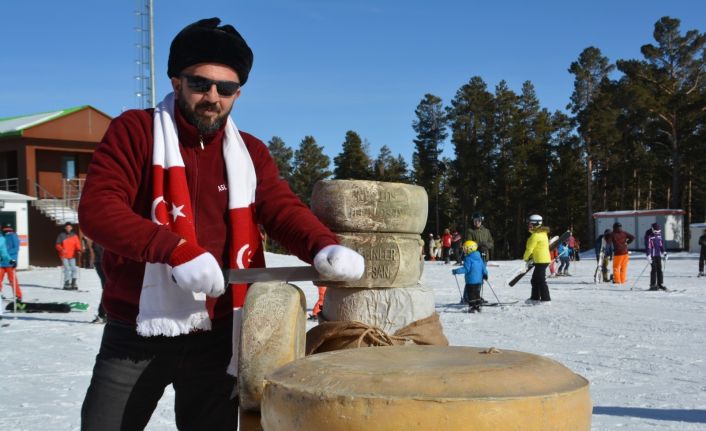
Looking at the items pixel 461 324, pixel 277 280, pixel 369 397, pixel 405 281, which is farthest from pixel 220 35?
pixel 461 324

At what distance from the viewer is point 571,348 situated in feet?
25.8

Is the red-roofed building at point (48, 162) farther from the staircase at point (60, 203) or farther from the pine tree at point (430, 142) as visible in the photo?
the pine tree at point (430, 142)

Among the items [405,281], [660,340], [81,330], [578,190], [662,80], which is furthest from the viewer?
[578,190]

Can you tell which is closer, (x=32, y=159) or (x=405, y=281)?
(x=405, y=281)

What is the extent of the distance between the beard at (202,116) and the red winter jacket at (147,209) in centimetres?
2

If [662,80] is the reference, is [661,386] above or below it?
below

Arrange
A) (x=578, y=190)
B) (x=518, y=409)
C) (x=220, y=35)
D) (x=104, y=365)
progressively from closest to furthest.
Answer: (x=518, y=409) < (x=104, y=365) < (x=220, y=35) < (x=578, y=190)

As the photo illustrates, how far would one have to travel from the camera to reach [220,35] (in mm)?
2332

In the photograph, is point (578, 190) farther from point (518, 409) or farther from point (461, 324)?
point (518, 409)

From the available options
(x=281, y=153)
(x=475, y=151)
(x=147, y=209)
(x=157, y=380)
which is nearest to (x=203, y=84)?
(x=147, y=209)

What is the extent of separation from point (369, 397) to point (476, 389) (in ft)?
0.85

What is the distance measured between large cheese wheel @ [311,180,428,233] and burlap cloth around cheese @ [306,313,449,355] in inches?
28.7

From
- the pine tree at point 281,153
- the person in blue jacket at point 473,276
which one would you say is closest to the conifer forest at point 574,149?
the pine tree at point 281,153

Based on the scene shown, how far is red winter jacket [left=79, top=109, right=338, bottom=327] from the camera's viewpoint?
2025 millimetres
